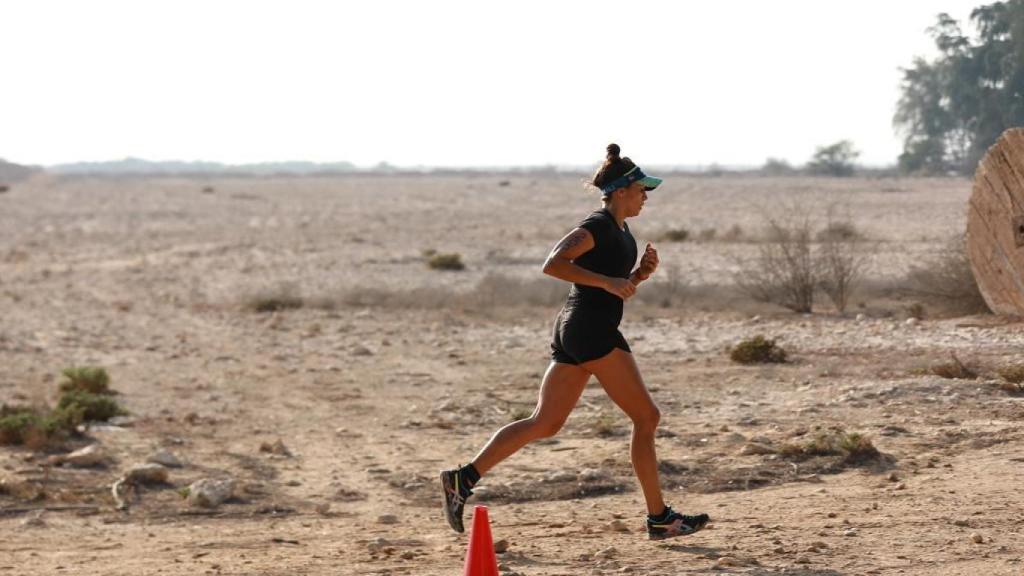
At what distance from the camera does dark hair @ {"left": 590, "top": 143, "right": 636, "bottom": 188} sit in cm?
724

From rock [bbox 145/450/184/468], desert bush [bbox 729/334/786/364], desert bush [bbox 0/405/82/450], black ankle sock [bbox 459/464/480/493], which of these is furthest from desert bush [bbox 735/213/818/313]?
black ankle sock [bbox 459/464/480/493]

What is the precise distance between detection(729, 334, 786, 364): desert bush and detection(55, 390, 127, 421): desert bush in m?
5.93

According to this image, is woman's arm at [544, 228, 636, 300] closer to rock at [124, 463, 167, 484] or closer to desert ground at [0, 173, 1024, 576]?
desert ground at [0, 173, 1024, 576]

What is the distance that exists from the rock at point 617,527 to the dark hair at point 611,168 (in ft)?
6.58

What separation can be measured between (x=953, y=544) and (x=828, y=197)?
3351 centimetres

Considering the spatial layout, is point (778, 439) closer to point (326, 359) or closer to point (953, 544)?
point (953, 544)

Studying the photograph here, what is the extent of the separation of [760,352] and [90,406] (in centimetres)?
→ 623

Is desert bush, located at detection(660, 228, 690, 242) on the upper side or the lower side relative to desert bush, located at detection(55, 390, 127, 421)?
upper

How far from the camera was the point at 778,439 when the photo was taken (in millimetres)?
10336

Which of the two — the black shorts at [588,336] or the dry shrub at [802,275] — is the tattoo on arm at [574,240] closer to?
the black shorts at [588,336]

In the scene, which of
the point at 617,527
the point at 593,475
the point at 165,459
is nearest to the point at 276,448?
the point at 165,459

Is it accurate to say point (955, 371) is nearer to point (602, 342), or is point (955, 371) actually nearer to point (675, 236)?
point (602, 342)

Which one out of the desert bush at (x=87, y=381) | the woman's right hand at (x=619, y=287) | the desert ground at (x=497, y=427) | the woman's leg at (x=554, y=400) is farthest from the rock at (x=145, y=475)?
the woman's right hand at (x=619, y=287)

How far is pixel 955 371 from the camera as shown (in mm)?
11750
